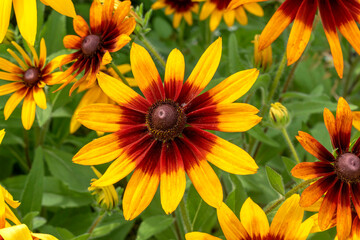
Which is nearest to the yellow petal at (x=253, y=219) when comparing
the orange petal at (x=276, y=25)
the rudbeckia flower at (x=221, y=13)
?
the orange petal at (x=276, y=25)

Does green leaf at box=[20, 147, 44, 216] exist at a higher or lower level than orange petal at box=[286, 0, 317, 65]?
lower

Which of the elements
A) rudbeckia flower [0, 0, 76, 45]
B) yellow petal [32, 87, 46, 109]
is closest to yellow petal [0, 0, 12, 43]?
rudbeckia flower [0, 0, 76, 45]

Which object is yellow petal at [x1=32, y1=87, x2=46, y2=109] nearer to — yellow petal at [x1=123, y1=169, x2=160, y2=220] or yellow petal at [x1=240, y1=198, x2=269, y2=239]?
yellow petal at [x1=123, y1=169, x2=160, y2=220]

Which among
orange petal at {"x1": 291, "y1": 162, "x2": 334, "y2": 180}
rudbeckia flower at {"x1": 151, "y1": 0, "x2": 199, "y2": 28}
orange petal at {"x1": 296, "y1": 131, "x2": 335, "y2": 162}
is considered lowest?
orange petal at {"x1": 291, "y1": 162, "x2": 334, "y2": 180}

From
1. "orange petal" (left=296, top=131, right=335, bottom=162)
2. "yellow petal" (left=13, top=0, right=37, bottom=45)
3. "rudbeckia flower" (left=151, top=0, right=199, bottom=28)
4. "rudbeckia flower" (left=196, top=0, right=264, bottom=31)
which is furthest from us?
"rudbeckia flower" (left=151, top=0, right=199, bottom=28)

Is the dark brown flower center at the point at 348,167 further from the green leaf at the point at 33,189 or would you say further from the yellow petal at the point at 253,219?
the green leaf at the point at 33,189

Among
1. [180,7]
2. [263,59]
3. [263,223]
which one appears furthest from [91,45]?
[180,7]
